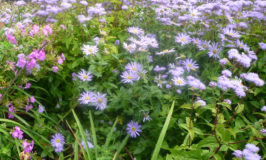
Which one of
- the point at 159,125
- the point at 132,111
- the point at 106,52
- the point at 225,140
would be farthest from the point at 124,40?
the point at 225,140

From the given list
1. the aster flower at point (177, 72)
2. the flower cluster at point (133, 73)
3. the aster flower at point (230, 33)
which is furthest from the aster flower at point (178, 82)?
the aster flower at point (230, 33)

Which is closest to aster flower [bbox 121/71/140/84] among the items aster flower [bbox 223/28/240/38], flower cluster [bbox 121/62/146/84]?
flower cluster [bbox 121/62/146/84]

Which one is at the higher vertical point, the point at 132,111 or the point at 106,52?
the point at 106,52

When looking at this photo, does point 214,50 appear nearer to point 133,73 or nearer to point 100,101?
point 133,73

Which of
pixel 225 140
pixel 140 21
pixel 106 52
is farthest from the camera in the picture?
pixel 140 21

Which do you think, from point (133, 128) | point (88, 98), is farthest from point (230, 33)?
point (88, 98)

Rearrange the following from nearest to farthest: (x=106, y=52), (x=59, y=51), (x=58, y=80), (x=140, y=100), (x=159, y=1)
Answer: (x=140, y=100) < (x=106, y=52) < (x=58, y=80) < (x=59, y=51) < (x=159, y=1)

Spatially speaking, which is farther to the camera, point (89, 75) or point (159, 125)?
point (89, 75)

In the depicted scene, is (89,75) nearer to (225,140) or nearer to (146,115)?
(146,115)

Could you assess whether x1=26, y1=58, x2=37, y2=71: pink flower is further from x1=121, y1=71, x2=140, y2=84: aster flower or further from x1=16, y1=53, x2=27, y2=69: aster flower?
x1=121, y1=71, x2=140, y2=84: aster flower
